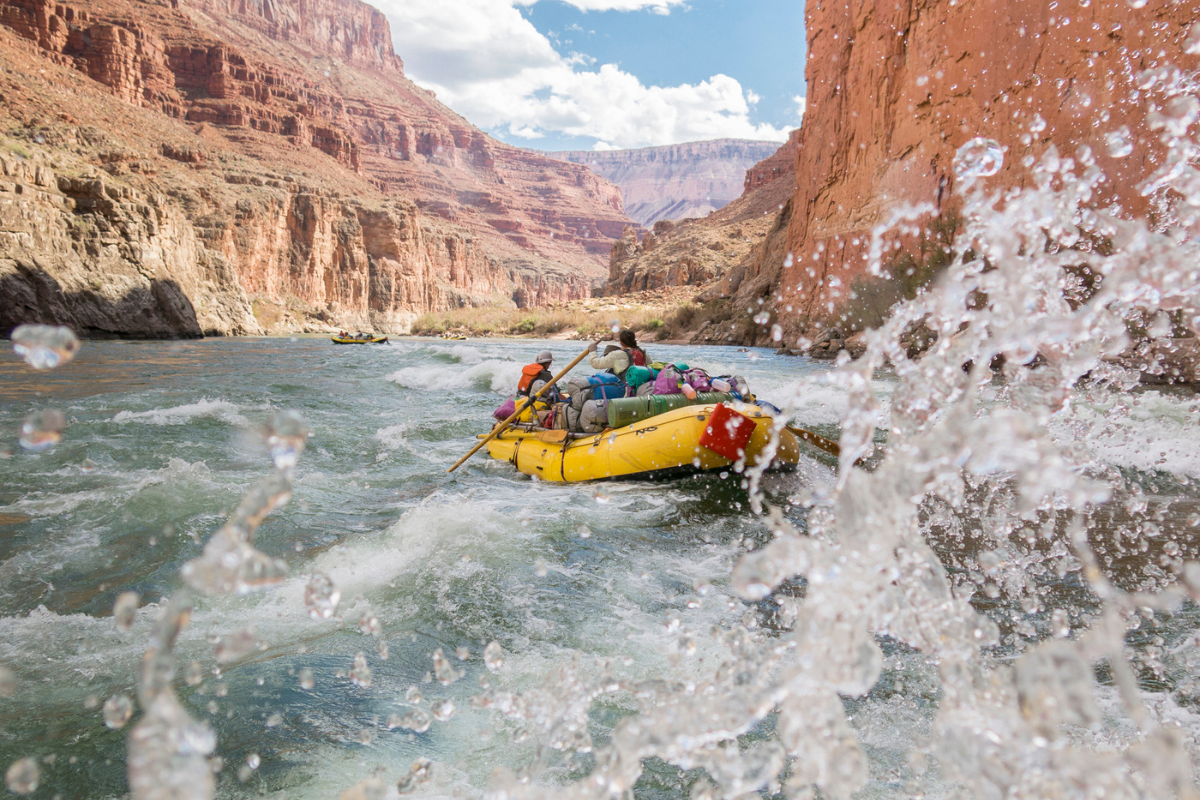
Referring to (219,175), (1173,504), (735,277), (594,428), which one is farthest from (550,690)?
(219,175)

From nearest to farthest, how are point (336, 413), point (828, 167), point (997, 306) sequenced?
point (997, 306), point (336, 413), point (828, 167)

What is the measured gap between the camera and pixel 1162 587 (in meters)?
3.71

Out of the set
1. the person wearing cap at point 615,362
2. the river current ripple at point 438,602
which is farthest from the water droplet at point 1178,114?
the person wearing cap at point 615,362

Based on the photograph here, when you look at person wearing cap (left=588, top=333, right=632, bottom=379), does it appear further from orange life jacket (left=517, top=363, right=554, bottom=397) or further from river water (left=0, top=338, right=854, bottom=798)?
river water (left=0, top=338, right=854, bottom=798)

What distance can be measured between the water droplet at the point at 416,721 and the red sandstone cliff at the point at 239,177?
29.0 metres

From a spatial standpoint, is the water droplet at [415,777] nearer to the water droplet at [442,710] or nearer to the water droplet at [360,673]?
the water droplet at [442,710]

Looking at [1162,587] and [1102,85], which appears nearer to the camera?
[1162,587]

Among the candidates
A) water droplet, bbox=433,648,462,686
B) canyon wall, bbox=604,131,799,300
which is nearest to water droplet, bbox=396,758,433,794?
water droplet, bbox=433,648,462,686

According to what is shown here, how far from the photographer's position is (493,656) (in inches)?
128

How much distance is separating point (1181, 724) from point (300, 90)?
134260 mm

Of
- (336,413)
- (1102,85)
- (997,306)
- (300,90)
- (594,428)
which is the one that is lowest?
(336,413)

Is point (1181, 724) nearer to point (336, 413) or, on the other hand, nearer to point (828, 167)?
point (336, 413)

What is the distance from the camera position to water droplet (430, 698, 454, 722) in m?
2.66

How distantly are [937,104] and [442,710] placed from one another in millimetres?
21647
